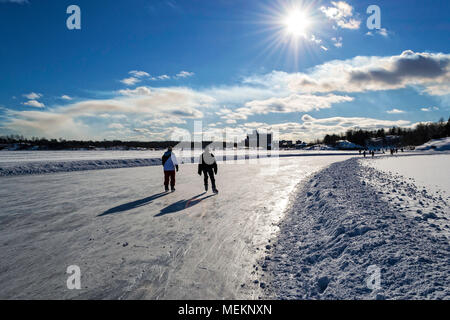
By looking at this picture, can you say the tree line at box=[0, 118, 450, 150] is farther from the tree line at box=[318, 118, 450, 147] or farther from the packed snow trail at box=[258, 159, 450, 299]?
the packed snow trail at box=[258, 159, 450, 299]

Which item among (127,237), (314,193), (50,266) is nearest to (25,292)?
(50,266)

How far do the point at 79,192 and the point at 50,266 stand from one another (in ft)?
21.6

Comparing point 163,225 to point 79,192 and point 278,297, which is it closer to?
point 278,297

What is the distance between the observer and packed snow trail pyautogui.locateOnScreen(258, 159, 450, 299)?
8.42 feet

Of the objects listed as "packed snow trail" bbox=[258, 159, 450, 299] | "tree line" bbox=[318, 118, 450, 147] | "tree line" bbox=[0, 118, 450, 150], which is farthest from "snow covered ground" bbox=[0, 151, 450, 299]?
"tree line" bbox=[318, 118, 450, 147]

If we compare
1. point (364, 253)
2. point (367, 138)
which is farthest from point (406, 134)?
point (364, 253)

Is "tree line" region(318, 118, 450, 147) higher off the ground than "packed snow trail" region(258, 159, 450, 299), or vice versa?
"tree line" region(318, 118, 450, 147)

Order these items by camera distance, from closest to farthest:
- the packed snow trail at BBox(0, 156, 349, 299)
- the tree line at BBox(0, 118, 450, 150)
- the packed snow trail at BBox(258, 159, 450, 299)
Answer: the packed snow trail at BBox(258, 159, 450, 299)
the packed snow trail at BBox(0, 156, 349, 299)
the tree line at BBox(0, 118, 450, 150)

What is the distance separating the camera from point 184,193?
8.98m

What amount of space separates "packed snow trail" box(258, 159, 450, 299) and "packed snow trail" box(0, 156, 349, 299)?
0.46 metres

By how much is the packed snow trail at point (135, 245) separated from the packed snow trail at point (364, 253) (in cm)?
46

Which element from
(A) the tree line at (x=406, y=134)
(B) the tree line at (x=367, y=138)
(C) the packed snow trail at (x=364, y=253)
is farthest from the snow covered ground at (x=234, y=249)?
(A) the tree line at (x=406, y=134)

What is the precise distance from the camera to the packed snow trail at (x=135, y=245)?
9.41ft

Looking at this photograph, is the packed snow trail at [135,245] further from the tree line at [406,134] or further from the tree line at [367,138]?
the tree line at [406,134]
